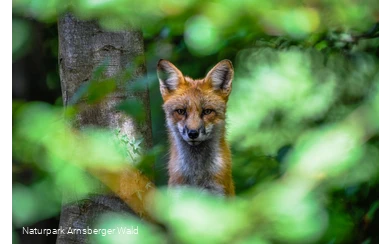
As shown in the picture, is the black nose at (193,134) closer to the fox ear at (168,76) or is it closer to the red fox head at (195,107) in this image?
the red fox head at (195,107)

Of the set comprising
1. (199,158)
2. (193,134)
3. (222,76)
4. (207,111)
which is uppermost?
(222,76)

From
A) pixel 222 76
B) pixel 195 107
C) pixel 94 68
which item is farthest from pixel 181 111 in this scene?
pixel 94 68

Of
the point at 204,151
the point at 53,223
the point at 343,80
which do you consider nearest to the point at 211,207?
the point at 53,223

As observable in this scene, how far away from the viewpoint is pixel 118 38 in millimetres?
2461

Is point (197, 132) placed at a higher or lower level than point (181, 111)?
lower

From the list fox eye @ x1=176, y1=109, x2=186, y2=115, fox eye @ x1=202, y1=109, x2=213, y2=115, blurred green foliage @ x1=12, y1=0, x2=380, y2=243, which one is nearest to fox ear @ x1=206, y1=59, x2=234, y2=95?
fox eye @ x1=202, y1=109, x2=213, y2=115

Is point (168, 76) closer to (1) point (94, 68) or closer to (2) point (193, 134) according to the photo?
(1) point (94, 68)

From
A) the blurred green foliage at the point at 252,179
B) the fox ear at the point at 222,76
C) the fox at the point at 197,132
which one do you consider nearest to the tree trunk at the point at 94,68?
the fox ear at the point at 222,76

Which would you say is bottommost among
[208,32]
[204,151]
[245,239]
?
[204,151]

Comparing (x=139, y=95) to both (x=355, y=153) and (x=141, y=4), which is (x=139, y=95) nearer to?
(x=141, y=4)

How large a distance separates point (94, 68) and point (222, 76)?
999 mm

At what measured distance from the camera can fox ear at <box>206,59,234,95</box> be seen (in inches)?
111

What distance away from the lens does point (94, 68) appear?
2.39 meters

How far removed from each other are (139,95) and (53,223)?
0.69 m
